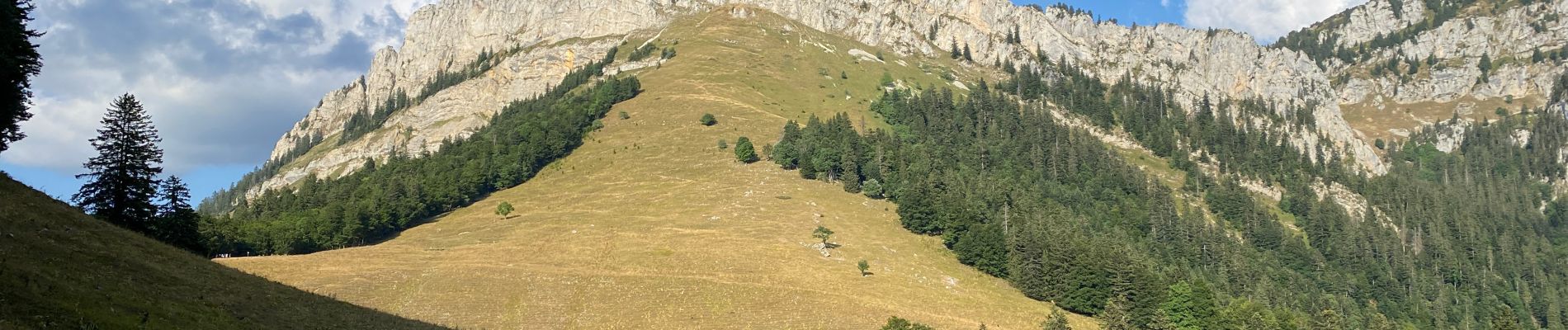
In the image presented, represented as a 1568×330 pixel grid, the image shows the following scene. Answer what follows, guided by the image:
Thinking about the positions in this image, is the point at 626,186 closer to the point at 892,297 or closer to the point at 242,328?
the point at 892,297

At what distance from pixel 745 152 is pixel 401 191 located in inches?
2036

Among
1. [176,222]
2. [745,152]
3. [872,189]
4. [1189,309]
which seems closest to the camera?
[176,222]

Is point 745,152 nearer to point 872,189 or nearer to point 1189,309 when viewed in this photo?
point 872,189

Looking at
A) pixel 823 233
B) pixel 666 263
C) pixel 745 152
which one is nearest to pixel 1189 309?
pixel 823 233

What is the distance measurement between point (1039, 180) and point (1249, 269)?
4261 centimetres

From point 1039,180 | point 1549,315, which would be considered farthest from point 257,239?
point 1549,315

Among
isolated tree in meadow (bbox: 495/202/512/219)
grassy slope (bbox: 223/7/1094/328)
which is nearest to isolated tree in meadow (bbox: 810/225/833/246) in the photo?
grassy slope (bbox: 223/7/1094/328)

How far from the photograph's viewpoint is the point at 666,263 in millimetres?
95250

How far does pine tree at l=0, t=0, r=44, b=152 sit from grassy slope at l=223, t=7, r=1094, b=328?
26.4m

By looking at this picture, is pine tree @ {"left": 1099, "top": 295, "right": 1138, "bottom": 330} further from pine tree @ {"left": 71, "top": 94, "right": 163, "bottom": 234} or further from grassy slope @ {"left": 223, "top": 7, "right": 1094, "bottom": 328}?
pine tree @ {"left": 71, "top": 94, "right": 163, "bottom": 234}

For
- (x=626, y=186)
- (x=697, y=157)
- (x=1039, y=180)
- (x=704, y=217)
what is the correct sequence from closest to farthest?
(x=704, y=217) < (x=626, y=186) < (x=697, y=157) < (x=1039, y=180)

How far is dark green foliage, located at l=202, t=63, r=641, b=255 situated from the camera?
110250 millimetres

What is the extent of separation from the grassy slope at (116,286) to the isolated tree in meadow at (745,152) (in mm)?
93647

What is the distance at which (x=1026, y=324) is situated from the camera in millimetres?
88062
